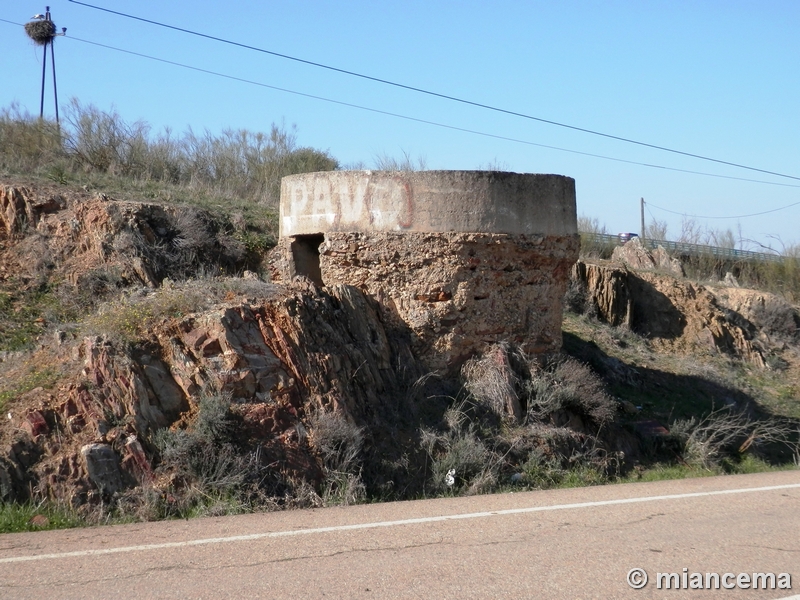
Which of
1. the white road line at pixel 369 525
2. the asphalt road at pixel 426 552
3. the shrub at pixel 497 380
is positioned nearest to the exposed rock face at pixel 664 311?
the shrub at pixel 497 380

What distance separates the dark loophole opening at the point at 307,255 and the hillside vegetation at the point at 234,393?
0.61 meters

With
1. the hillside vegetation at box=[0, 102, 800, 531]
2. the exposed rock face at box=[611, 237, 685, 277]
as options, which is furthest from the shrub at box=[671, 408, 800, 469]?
the exposed rock face at box=[611, 237, 685, 277]

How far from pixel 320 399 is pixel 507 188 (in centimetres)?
386

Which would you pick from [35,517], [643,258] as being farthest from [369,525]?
[643,258]

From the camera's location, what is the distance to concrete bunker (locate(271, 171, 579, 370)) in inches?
436

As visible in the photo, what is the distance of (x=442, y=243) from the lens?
1105 cm

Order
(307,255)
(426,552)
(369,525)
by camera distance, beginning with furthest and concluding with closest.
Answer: (307,255)
(369,525)
(426,552)

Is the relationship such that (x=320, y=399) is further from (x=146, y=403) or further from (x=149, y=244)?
(x=149, y=244)

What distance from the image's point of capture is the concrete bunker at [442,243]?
436 inches

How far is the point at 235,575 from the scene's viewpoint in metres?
5.54

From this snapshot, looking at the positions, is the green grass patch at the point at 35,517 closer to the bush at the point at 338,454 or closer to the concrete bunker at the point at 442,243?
the bush at the point at 338,454

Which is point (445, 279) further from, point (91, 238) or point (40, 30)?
point (40, 30)

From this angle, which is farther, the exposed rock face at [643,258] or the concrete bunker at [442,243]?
the exposed rock face at [643,258]

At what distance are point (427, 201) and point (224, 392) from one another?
3.76m
